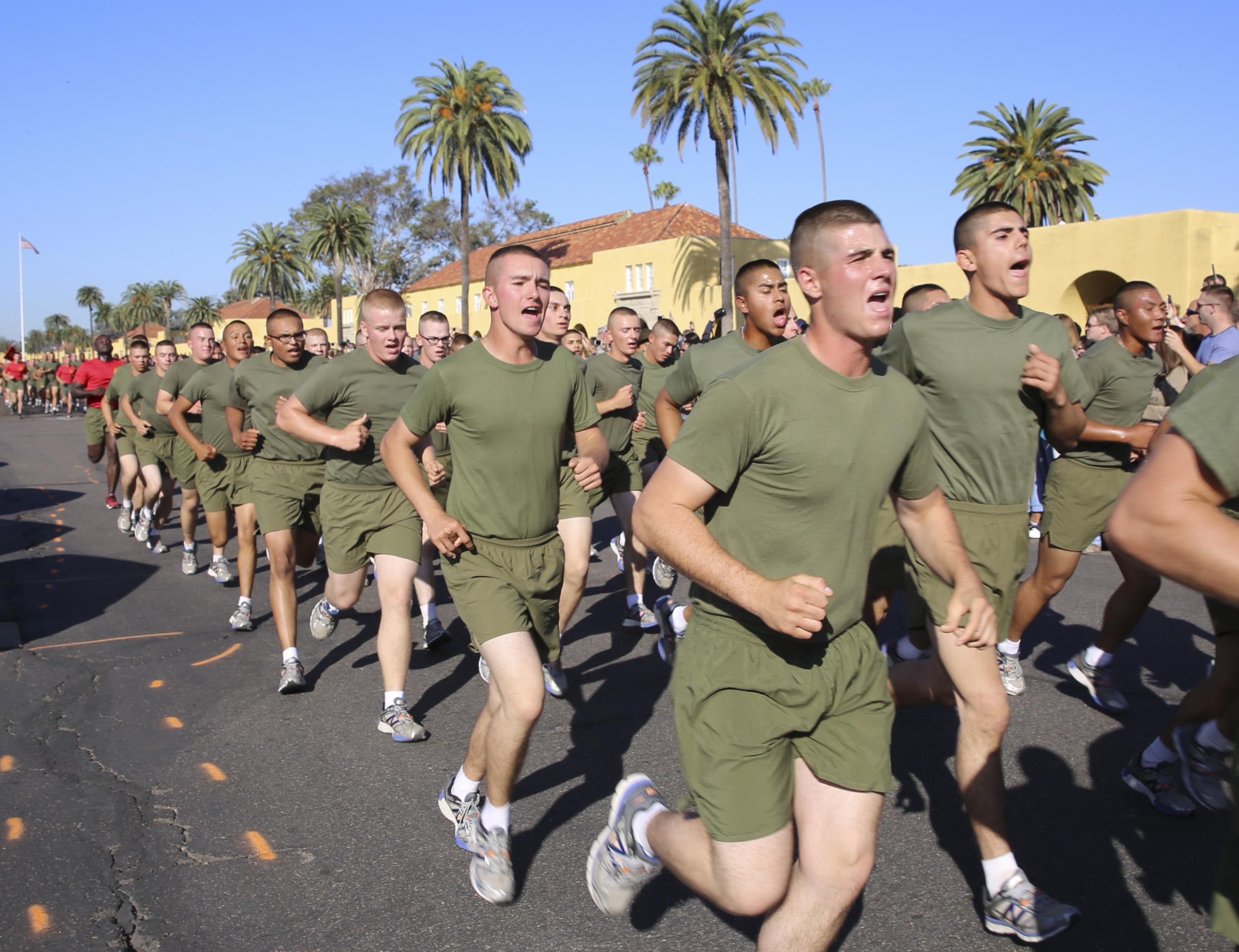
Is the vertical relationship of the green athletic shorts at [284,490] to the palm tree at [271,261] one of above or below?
below

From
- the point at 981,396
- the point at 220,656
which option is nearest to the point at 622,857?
the point at 981,396

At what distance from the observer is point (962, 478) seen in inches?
154

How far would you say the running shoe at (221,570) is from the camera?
8852mm

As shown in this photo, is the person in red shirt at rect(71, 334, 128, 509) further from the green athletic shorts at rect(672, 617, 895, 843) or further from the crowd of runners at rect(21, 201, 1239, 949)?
the green athletic shorts at rect(672, 617, 895, 843)

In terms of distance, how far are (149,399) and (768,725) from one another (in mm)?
9947

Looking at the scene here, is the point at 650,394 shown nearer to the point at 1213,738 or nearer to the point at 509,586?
the point at 509,586

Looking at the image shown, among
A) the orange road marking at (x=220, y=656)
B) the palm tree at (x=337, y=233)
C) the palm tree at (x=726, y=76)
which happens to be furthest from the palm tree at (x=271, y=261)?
the orange road marking at (x=220, y=656)

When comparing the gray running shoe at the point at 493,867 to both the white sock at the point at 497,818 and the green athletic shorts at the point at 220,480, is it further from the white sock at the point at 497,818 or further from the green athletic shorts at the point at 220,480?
the green athletic shorts at the point at 220,480

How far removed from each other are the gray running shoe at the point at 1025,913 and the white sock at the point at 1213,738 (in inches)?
34.9

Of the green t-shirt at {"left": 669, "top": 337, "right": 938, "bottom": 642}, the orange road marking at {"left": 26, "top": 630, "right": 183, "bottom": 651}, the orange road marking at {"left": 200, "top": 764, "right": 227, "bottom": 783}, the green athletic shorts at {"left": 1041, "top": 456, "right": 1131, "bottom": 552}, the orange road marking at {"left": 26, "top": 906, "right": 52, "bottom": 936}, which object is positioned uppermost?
the green t-shirt at {"left": 669, "top": 337, "right": 938, "bottom": 642}

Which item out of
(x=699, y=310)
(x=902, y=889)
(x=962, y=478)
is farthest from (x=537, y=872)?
(x=699, y=310)

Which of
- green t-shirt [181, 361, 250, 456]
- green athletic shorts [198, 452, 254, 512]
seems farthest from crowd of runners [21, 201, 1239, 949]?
green t-shirt [181, 361, 250, 456]

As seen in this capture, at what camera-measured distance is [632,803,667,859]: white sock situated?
2916 mm

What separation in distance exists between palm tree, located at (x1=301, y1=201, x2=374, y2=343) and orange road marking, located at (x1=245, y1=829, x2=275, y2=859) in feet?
209
